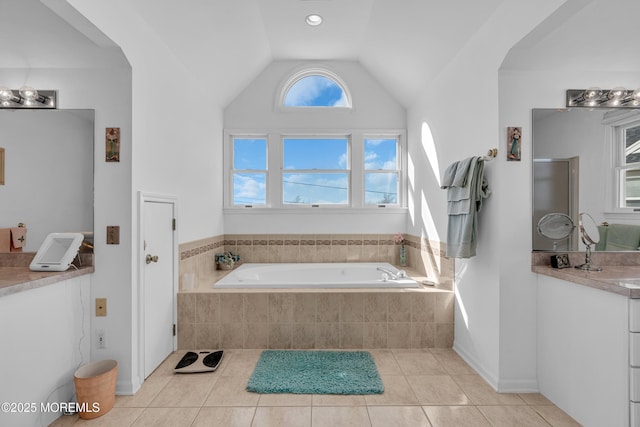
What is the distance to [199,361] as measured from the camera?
2564 millimetres

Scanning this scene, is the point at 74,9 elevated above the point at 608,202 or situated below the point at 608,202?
above

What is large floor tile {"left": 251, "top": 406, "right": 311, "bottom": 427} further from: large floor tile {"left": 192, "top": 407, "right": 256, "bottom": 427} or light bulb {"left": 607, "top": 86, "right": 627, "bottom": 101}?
light bulb {"left": 607, "top": 86, "right": 627, "bottom": 101}

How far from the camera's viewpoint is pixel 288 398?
2115 millimetres

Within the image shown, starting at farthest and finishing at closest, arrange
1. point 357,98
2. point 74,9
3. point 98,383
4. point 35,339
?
point 357,98, point 98,383, point 35,339, point 74,9

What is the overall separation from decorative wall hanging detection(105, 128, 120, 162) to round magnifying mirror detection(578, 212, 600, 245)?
3.16 m

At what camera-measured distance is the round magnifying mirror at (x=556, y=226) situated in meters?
2.16

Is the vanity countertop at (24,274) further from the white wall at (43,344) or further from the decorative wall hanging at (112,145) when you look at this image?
the decorative wall hanging at (112,145)

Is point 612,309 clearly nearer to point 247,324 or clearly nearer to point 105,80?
point 247,324

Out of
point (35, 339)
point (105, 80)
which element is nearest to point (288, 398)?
point (35, 339)

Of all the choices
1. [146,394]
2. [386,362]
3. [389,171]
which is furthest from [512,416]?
[389,171]

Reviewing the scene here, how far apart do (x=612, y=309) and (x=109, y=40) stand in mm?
3199

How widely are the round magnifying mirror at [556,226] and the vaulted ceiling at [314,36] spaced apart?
1042mm

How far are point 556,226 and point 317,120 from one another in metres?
2.87

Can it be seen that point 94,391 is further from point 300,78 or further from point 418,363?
point 300,78
